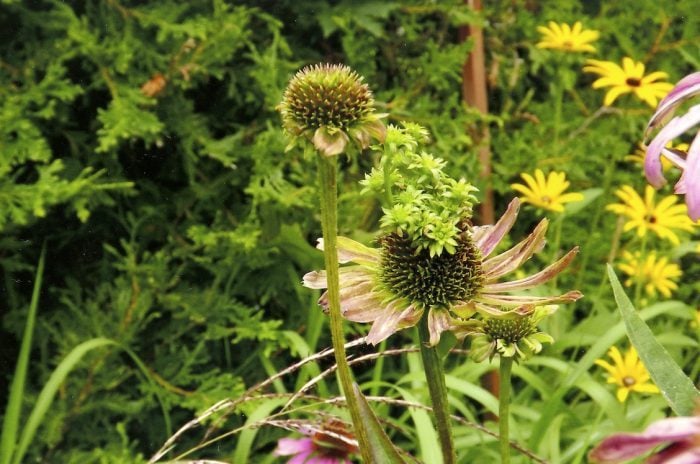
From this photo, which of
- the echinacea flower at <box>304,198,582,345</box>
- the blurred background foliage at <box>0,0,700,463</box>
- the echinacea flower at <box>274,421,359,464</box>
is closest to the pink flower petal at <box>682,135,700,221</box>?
the echinacea flower at <box>304,198,582,345</box>

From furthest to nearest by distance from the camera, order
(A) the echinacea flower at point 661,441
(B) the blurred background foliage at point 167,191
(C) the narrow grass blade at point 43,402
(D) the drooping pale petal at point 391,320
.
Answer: (B) the blurred background foliage at point 167,191, (C) the narrow grass blade at point 43,402, (D) the drooping pale petal at point 391,320, (A) the echinacea flower at point 661,441

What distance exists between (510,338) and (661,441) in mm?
311

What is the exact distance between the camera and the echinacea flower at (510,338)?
0.53 m

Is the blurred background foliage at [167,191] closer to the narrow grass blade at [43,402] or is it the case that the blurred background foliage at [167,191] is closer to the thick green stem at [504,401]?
the narrow grass blade at [43,402]

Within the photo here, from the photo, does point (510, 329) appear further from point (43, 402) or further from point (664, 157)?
point (43, 402)

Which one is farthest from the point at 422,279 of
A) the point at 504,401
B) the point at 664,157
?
the point at 664,157

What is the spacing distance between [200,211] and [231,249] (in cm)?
16

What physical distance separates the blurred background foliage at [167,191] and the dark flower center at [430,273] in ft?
2.31

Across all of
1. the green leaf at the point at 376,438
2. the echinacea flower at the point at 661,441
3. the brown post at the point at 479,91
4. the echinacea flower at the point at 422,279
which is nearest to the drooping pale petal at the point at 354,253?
the echinacea flower at the point at 422,279

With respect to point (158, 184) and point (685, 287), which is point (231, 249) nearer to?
point (158, 184)

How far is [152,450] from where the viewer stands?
1426mm

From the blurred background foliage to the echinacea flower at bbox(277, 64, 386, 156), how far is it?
0.82 metres

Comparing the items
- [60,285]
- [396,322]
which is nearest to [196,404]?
[60,285]

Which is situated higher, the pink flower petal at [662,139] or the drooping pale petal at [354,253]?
the pink flower petal at [662,139]
